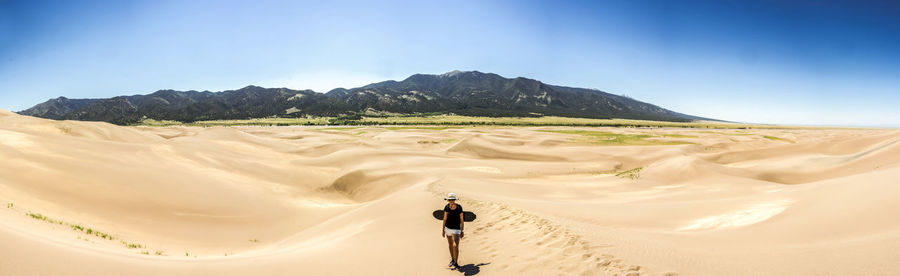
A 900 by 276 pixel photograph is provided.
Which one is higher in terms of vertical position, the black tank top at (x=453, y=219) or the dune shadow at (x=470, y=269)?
the black tank top at (x=453, y=219)

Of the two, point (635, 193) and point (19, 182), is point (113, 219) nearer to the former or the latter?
point (19, 182)

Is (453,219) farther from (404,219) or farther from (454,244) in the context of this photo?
(404,219)

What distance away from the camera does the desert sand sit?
24.0ft

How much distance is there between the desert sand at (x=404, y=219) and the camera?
24.0 ft

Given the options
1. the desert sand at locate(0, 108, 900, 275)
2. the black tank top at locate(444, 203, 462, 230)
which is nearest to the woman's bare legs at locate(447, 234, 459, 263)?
the black tank top at locate(444, 203, 462, 230)

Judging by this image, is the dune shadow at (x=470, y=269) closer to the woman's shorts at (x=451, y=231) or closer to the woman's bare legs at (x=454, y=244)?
the woman's bare legs at (x=454, y=244)

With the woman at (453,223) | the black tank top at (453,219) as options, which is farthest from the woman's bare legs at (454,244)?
the black tank top at (453,219)

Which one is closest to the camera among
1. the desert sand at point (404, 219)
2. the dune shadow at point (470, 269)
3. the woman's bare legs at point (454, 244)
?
the desert sand at point (404, 219)

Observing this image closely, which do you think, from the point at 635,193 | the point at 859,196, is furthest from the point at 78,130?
the point at 859,196

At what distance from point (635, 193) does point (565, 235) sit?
551 inches

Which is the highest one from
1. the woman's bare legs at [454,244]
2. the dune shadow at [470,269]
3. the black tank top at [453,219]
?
the black tank top at [453,219]

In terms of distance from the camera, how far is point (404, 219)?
13781 millimetres

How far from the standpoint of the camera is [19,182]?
1361 cm

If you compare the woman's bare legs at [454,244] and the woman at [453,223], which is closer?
the woman at [453,223]
